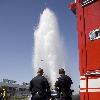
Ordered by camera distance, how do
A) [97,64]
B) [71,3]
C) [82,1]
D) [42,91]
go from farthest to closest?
1. [42,91]
2. [71,3]
3. [82,1]
4. [97,64]

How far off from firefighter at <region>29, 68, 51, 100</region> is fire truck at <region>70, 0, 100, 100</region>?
3749mm

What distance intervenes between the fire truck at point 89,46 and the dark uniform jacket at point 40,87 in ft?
12.3

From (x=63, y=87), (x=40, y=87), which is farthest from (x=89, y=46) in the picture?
(x=63, y=87)

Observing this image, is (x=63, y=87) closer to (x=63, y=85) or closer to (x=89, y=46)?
(x=63, y=85)

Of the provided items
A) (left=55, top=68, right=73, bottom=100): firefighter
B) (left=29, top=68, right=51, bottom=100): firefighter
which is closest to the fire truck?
(left=29, top=68, right=51, bottom=100): firefighter

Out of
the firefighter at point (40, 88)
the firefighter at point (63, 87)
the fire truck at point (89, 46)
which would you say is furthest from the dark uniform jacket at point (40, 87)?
the fire truck at point (89, 46)

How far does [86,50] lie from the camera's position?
5930 millimetres

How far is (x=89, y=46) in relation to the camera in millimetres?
5887

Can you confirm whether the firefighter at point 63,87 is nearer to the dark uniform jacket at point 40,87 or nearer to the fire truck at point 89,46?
the dark uniform jacket at point 40,87

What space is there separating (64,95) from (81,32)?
4851 millimetres

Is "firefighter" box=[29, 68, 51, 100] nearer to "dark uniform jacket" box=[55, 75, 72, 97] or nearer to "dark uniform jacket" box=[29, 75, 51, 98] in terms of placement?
"dark uniform jacket" box=[29, 75, 51, 98]

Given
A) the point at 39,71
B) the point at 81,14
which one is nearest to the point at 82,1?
the point at 81,14

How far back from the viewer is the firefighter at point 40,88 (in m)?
9.60

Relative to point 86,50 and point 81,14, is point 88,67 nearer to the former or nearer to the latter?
point 86,50
